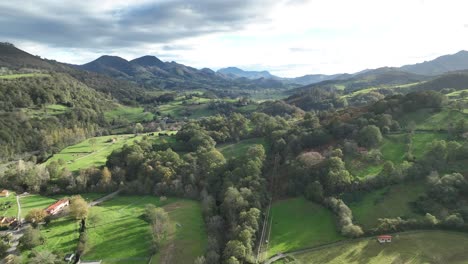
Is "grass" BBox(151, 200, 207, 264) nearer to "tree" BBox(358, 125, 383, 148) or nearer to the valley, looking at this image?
the valley

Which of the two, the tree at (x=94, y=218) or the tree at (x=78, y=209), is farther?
the tree at (x=78, y=209)

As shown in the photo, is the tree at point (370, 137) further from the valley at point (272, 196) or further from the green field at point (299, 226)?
the green field at point (299, 226)

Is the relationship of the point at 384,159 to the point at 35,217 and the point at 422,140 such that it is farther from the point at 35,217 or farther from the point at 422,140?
the point at 35,217

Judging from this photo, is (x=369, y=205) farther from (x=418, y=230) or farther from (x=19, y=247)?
(x=19, y=247)

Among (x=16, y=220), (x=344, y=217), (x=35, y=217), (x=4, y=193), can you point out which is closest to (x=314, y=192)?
(x=344, y=217)

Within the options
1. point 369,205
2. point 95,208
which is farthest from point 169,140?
point 369,205

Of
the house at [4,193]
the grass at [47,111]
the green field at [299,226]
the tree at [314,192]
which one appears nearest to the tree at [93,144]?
the grass at [47,111]
